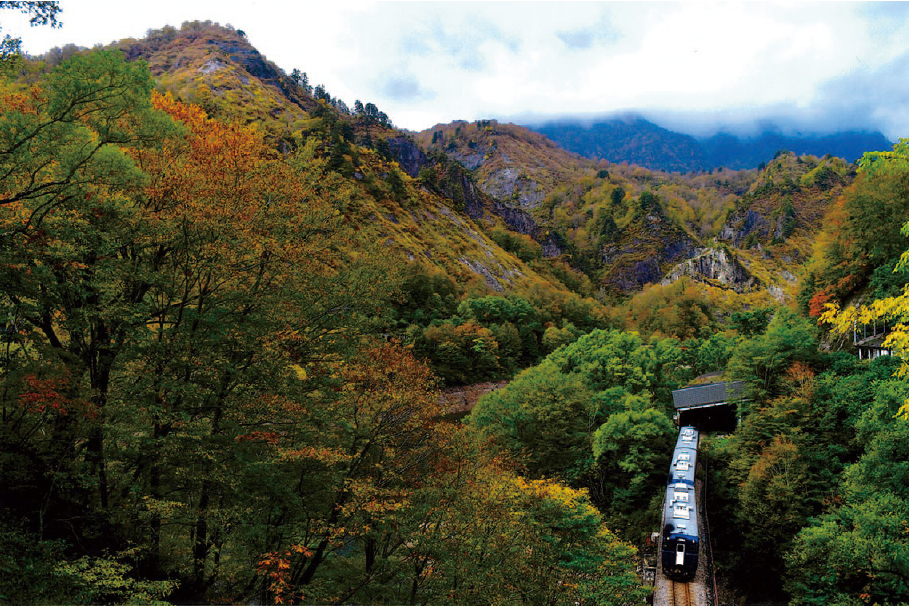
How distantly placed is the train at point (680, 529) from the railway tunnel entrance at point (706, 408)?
11.2 m

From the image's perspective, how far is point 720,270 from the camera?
5655 inches

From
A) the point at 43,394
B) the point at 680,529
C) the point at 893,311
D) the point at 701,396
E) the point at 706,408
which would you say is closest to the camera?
the point at 893,311

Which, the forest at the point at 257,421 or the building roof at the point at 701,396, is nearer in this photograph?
the forest at the point at 257,421

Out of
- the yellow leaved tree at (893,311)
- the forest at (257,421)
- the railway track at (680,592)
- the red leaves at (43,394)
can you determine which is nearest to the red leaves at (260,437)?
the forest at (257,421)

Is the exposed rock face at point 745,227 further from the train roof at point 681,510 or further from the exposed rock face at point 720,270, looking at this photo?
the train roof at point 681,510

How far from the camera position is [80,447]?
435 inches

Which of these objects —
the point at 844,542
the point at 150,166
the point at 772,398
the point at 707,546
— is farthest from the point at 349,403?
the point at 772,398

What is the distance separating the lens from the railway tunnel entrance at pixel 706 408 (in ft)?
111

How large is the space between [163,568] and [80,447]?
11.9 feet

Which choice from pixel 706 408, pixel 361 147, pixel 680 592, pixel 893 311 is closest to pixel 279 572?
pixel 893 311

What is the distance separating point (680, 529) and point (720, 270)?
143359 millimetres

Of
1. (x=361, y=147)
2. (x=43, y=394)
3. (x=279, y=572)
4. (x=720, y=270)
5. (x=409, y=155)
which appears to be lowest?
(x=279, y=572)

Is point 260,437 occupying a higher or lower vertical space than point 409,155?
lower

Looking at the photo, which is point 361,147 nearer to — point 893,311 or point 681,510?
point 681,510
